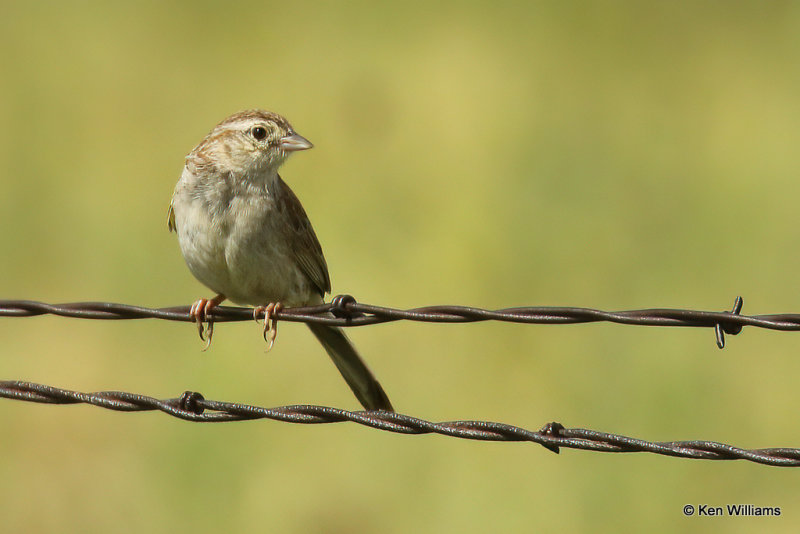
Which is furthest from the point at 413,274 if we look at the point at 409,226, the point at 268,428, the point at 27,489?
the point at 27,489

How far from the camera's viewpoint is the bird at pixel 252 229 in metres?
5.91

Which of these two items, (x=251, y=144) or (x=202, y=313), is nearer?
(x=202, y=313)

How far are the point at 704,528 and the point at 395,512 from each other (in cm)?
252

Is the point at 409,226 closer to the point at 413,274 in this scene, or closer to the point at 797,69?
the point at 413,274

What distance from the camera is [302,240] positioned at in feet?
20.8

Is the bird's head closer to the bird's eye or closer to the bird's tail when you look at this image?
the bird's eye

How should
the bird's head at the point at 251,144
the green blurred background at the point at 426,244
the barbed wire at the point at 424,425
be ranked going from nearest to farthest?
the barbed wire at the point at 424,425 → the bird's head at the point at 251,144 → the green blurred background at the point at 426,244

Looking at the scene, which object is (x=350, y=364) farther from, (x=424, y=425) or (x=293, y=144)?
(x=424, y=425)

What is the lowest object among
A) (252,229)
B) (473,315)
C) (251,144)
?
(473,315)

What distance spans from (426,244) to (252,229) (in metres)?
5.48

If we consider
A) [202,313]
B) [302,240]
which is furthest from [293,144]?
[202,313]

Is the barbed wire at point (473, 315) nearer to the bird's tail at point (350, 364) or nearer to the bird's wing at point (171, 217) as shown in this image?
the bird's tail at point (350, 364)

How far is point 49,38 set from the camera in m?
14.0

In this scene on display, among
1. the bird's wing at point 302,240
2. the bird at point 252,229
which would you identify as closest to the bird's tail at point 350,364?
the bird at point 252,229
